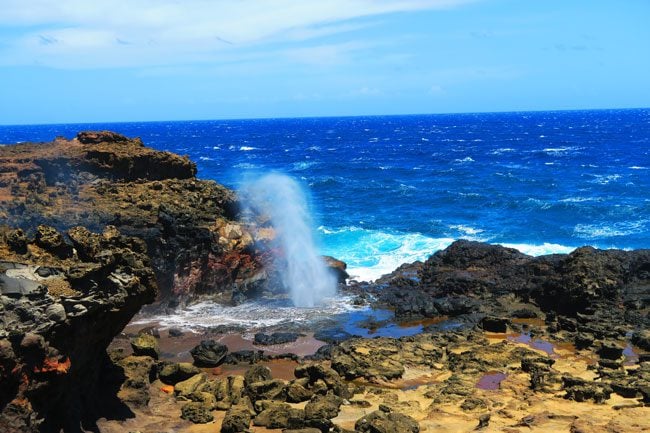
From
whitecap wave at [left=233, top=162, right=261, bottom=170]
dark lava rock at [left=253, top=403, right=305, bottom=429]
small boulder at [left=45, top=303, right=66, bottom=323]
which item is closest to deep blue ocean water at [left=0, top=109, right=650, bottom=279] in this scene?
whitecap wave at [left=233, top=162, right=261, bottom=170]

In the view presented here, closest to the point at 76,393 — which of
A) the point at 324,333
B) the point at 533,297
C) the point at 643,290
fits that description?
the point at 324,333

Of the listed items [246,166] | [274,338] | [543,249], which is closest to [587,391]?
[274,338]

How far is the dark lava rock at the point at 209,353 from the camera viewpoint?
1981 centimetres

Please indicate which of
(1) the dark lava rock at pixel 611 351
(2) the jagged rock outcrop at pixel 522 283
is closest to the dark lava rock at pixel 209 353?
(2) the jagged rock outcrop at pixel 522 283

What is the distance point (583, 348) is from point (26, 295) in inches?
669

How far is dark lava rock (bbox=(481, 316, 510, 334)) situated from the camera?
76.5 feet

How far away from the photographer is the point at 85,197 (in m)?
26.2

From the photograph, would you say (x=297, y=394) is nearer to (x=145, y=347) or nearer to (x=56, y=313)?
(x=145, y=347)

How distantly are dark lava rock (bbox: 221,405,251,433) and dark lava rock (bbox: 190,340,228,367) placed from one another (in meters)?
4.77

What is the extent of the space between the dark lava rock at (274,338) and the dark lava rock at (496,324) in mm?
6804

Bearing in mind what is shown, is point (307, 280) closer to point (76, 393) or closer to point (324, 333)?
point (324, 333)

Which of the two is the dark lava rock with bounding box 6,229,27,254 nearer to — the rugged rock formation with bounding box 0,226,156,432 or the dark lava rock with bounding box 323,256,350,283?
the rugged rock formation with bounding box 0,226,156,432

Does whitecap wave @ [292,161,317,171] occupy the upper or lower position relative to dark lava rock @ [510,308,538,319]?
upper

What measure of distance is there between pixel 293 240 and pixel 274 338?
940cm
